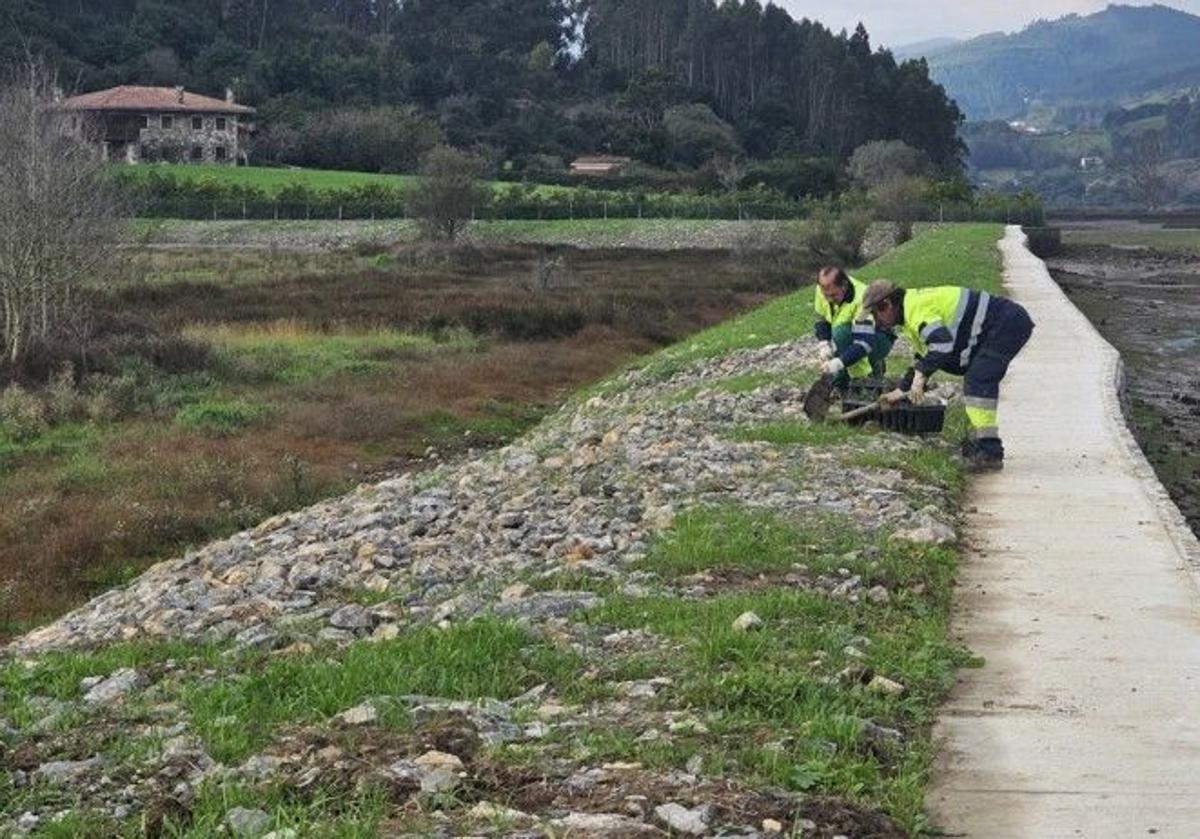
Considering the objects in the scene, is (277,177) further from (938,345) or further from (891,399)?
(938,345)

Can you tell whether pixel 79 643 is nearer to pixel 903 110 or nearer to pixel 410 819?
pixel 410 819

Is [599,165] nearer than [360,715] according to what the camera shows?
No

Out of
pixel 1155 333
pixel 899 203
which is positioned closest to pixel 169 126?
pixel 899 203

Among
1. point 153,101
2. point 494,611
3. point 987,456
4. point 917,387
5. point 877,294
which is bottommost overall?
point 987,456

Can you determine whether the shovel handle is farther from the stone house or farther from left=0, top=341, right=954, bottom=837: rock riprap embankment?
the stone house

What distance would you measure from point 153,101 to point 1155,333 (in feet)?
257

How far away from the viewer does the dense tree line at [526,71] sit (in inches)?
4820

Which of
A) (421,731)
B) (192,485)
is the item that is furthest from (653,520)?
(192,485)

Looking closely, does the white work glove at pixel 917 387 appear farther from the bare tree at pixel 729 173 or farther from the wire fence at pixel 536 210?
the bare tree at pixel 729 173

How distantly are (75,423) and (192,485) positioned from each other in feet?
18.7

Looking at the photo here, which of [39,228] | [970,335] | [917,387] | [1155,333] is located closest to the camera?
[970,335]

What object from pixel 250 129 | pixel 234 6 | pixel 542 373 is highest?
pixel 234 6

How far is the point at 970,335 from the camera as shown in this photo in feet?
45.9

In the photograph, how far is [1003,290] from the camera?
3869cm
